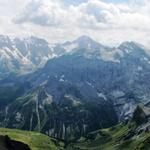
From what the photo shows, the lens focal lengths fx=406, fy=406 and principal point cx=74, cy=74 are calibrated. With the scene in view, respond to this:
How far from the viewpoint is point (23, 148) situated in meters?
58.9

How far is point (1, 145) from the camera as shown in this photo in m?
56.6

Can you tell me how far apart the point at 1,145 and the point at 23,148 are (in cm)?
374
